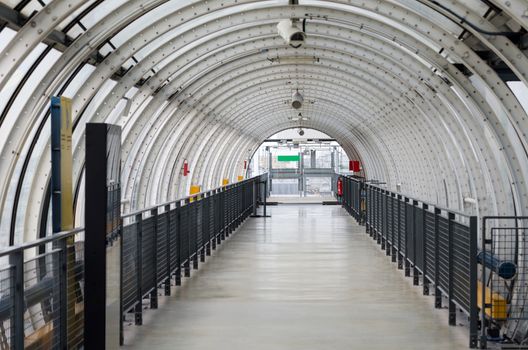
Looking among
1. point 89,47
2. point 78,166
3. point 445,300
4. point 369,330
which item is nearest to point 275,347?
point 369,330

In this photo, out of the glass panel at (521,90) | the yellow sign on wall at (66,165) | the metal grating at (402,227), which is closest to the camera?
→ the yellow sign on wall at (66,165)

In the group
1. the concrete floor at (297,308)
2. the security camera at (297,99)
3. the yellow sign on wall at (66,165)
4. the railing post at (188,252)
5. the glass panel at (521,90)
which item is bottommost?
the concrete floor at (297,308)

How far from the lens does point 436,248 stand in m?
8.31

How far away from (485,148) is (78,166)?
6.85 metres

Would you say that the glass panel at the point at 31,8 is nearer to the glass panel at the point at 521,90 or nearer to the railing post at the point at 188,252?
the railing post at the point at 188,252

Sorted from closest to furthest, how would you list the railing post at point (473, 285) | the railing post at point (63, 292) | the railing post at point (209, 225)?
the railing post at point (63, 292), the railing post at point (473, 285), the railing post at point (209, 225)

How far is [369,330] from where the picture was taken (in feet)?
24.0

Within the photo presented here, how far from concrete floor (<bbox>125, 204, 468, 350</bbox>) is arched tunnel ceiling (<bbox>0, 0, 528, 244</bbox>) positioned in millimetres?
2615

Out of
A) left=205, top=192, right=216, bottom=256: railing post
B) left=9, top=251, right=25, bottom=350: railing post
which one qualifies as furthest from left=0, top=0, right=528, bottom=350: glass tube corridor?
left=205, top=192, right=216, bottom=256: railing post

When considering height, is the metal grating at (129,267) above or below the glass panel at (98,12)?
below

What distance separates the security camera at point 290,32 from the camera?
12573 millimetres

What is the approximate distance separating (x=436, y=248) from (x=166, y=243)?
3.24m

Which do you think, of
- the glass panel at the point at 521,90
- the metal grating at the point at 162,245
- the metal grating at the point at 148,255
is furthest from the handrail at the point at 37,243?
the glass panel at the point at 521,90

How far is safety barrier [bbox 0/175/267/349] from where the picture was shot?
441 cm
